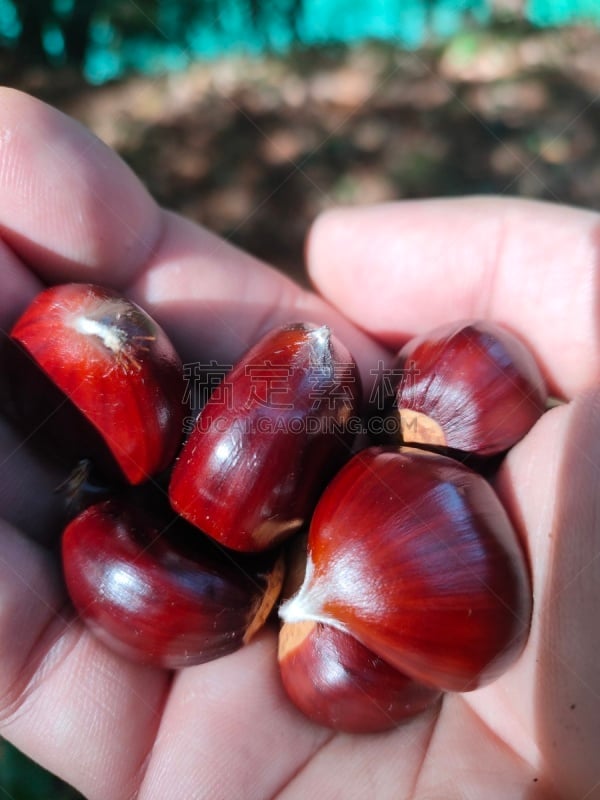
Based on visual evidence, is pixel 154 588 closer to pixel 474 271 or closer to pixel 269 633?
pixel 269 633

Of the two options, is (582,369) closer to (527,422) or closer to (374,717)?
(527,422)

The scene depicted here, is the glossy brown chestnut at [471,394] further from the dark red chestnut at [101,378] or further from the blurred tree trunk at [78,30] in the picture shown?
the blurred tree trunk at [78,30]

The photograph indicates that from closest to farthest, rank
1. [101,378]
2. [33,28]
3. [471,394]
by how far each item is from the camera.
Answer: [101,378]
[471,394]
[33,28]

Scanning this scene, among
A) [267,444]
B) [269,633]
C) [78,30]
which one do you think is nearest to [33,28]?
[78,30]

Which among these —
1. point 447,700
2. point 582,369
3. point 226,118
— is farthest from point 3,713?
point 226,118

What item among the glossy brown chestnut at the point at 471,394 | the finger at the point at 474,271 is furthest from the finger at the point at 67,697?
the finger at the point at 474,271

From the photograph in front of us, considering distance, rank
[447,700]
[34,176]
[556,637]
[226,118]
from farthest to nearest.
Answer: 1. [226,118]
2. [34,176]
3. [447,700]
4. [556,637]

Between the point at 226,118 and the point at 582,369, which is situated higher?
the point at 226,118
